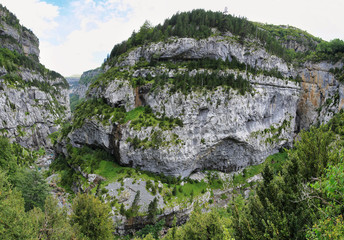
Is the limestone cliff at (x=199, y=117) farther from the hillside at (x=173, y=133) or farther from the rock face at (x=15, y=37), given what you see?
the rock face at (x=15, y=37)

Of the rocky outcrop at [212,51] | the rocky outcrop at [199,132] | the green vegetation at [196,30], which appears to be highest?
the green vegetation at [196,30]

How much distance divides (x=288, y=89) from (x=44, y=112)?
125 meters

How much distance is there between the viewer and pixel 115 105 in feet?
169

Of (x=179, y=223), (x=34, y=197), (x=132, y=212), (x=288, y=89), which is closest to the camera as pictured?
(x=34, y=197)

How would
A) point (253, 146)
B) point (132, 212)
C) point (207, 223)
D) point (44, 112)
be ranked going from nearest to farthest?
point (207, 223), point (132, 212), point (253, 146), point (44, 112)

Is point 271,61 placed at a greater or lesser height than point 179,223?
greater

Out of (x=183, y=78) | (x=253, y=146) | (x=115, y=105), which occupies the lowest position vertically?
(x=253, y=146)

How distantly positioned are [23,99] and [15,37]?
228ft

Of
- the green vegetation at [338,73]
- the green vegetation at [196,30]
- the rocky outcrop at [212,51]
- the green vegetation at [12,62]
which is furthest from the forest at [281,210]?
the green vegetation at [12,62]

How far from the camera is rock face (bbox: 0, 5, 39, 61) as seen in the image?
108312 millimetres

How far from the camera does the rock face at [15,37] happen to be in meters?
108

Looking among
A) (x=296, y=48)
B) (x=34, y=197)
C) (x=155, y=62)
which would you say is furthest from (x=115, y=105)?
(x=296, y=48)

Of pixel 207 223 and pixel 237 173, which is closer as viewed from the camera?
pixel 207 223

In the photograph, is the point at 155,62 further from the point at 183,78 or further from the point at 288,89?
the point at 288,89
